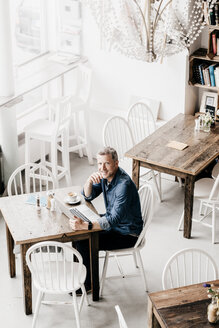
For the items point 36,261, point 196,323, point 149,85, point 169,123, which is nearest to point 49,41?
point 149,85

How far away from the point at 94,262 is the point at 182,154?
60.7 inches

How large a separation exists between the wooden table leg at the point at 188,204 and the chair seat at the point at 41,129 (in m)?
1.57

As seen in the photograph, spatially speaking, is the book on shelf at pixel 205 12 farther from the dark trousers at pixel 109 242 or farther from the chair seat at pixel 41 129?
the dark trousers at pixel 109 242

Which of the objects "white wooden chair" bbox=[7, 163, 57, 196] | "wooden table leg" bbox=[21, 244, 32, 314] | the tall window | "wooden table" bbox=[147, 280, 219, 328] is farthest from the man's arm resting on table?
the tall window

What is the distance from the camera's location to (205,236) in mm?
5398

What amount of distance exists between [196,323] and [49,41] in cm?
453

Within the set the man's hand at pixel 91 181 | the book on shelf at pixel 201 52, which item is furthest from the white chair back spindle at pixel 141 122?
the man's hand at pixel 91 181

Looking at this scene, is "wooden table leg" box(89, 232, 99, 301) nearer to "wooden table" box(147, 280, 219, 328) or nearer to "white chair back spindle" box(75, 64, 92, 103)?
"wooden table" box(147, 280, 219, 328)

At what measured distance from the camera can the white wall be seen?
20.1 ft

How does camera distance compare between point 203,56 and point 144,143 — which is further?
point 203,56

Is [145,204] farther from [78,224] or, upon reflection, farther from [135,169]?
[135,169]

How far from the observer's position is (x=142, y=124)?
635 centimetres

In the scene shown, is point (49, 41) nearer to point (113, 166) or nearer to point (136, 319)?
point (113, 166)

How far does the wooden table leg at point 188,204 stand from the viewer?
514 cm
